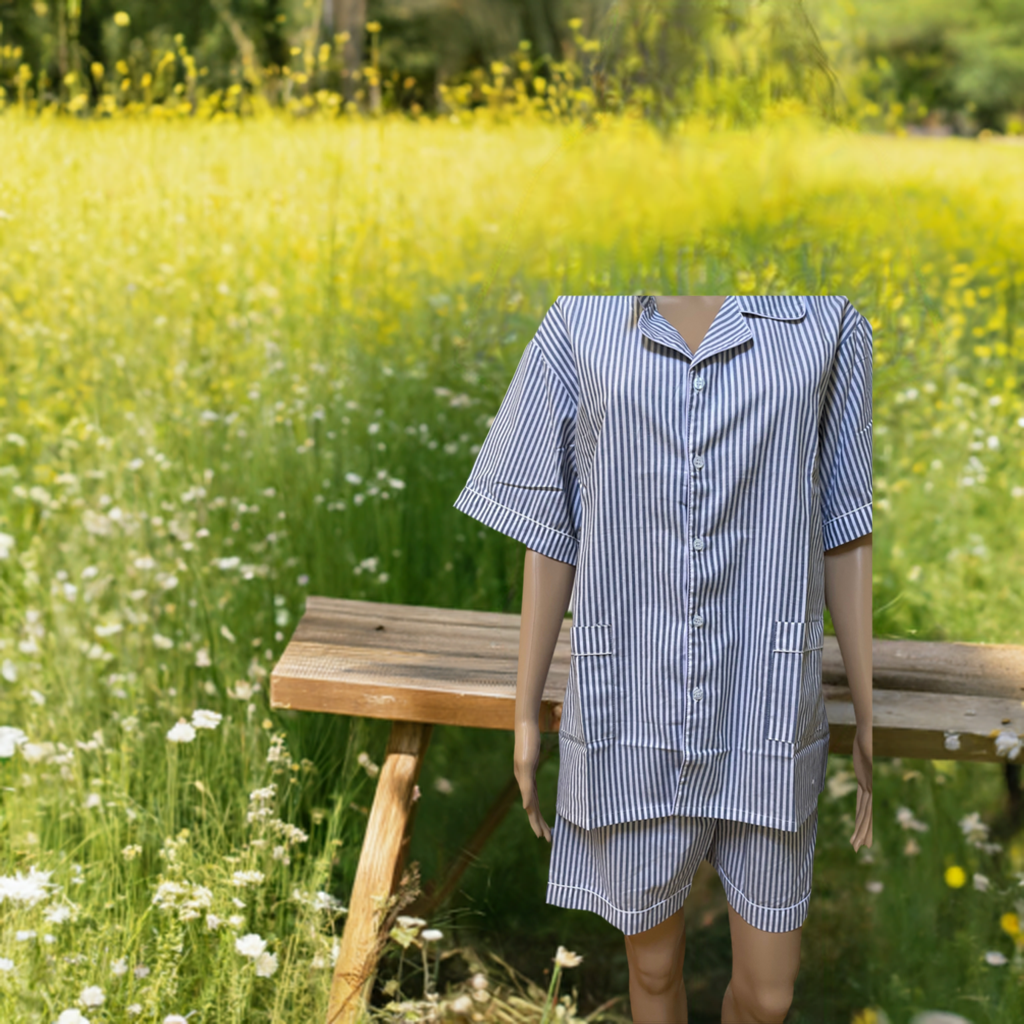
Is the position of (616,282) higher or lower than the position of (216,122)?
lower

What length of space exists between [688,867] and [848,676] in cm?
31

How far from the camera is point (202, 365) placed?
2.90 meters

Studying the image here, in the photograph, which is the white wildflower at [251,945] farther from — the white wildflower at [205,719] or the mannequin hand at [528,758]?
the mannequin hand at [528,758]

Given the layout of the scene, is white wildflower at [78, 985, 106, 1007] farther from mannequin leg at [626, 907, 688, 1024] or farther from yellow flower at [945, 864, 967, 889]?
yellow flower at [945, 864, 967, 889]

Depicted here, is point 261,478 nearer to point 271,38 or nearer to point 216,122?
point 216,122

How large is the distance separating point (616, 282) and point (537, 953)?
56.2 inches

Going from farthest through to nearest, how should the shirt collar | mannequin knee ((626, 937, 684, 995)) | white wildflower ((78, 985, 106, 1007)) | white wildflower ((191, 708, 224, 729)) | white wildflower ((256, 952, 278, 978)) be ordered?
white wildflower ((191, 708, 224, 729))
white wildflower ((256, 952, 278, 978))
white wildflower ((78, 985, 106, 1007))
mannequin knee ((626, 937, 684, 995))
the shirt collar

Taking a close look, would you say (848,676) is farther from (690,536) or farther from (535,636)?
(535,636)

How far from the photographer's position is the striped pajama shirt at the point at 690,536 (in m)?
1.13

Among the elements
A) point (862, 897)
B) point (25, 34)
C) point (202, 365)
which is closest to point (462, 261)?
point (202, 365)

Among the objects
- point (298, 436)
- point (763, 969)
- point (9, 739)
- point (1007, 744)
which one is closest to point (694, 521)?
point (763, 969)

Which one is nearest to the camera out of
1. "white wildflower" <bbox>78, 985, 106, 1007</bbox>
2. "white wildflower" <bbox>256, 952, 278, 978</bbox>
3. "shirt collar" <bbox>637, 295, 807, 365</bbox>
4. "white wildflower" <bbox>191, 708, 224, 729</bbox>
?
"shirt collar" <bbox>637, 295, 807, 365</bbox>

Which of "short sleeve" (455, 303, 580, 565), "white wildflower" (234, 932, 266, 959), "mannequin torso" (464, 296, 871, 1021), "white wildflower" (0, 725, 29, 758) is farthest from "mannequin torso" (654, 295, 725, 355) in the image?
"white wildflower" (0, 725, 29, 758)

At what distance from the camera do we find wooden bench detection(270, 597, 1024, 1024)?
5.05 ft
